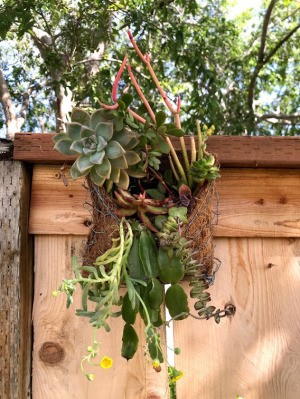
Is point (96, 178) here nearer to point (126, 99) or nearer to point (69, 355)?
point (126, 99)

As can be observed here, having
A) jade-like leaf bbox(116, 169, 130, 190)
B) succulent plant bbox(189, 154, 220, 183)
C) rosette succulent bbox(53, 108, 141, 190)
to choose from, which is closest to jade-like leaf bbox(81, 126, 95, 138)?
rosette succulent bbox(53, 108, 141, 190)

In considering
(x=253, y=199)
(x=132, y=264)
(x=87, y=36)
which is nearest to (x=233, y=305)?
(x=253, y=199)

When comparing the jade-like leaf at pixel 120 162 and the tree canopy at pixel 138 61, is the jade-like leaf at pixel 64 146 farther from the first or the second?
the tree canopy at pixel 138 61

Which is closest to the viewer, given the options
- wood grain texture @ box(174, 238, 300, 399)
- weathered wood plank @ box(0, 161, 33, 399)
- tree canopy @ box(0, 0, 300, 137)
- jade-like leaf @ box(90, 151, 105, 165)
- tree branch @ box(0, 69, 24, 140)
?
jade-like leaf @ box(90, 151, 105, 165)

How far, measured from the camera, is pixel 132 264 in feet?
4.05

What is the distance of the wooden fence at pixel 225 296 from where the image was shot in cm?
147

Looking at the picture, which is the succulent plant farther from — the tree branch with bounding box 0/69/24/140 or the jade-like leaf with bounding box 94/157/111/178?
the tree branch with bounding box 0/69/24/140

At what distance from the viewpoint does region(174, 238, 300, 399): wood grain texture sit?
1.51m

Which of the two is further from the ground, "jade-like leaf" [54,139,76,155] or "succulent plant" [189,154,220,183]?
"jade-like leaf" [54,139,76,155]

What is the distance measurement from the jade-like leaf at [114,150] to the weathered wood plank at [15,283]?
0.42 m

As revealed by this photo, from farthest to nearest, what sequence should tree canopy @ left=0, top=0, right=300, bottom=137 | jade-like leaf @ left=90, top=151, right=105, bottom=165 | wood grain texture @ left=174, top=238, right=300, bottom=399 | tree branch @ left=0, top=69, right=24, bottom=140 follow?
1. tree branch @ left=0, top=69, right=24, bottom=140
2. tree canopy @ left=0, top=0, right=300, bottom=137
3. wood grain texture @ left=174, top=238, right=300, bottom=399
4. jade-like leaf @ left=90, top=151, right=105, bottom=165

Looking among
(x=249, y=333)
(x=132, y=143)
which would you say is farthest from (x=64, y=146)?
(x=249, y=333)

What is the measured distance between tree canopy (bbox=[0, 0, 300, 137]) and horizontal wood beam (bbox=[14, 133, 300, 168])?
2.54 metres

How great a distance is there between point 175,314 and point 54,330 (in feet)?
1.35
